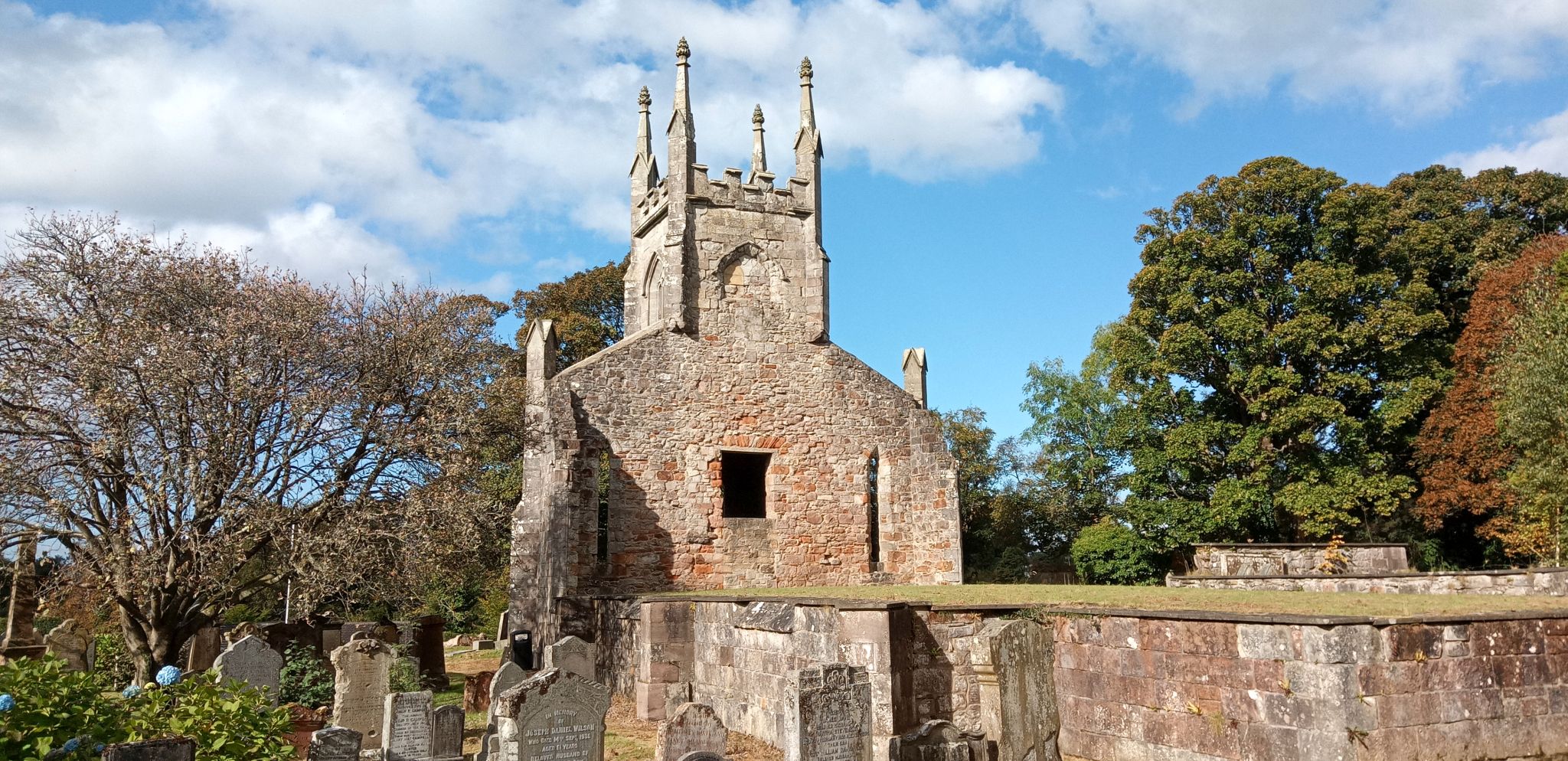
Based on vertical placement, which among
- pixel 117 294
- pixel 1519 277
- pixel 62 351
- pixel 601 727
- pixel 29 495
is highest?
pixel 1519 277

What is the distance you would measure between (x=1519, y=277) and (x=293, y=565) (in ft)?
84.7

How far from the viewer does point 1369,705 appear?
7.67 meters

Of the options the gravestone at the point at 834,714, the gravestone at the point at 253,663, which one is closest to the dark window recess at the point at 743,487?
the gravestone at the point at 253,663

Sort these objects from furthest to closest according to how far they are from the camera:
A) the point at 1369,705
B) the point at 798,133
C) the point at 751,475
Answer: the point at 751,475, the point at 798,133, the point at 1369,705

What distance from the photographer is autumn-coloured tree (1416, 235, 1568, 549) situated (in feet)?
74.9

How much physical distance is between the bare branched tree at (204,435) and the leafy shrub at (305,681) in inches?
43.3

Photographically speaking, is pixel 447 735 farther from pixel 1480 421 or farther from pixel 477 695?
pixel 1480 421

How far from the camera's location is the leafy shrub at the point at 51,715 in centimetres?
594

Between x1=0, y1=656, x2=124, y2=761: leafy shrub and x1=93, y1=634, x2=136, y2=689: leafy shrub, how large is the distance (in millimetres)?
8111

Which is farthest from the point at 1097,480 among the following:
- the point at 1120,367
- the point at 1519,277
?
the point at 1519,277

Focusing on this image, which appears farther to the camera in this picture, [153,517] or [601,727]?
[153,517]

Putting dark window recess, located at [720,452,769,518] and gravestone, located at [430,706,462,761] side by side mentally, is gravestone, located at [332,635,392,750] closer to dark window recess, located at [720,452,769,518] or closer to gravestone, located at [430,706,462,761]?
gravestone, located at [430,706,462,761]

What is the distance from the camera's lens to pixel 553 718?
7.70 m

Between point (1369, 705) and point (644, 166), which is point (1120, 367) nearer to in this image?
point (644, 166)
